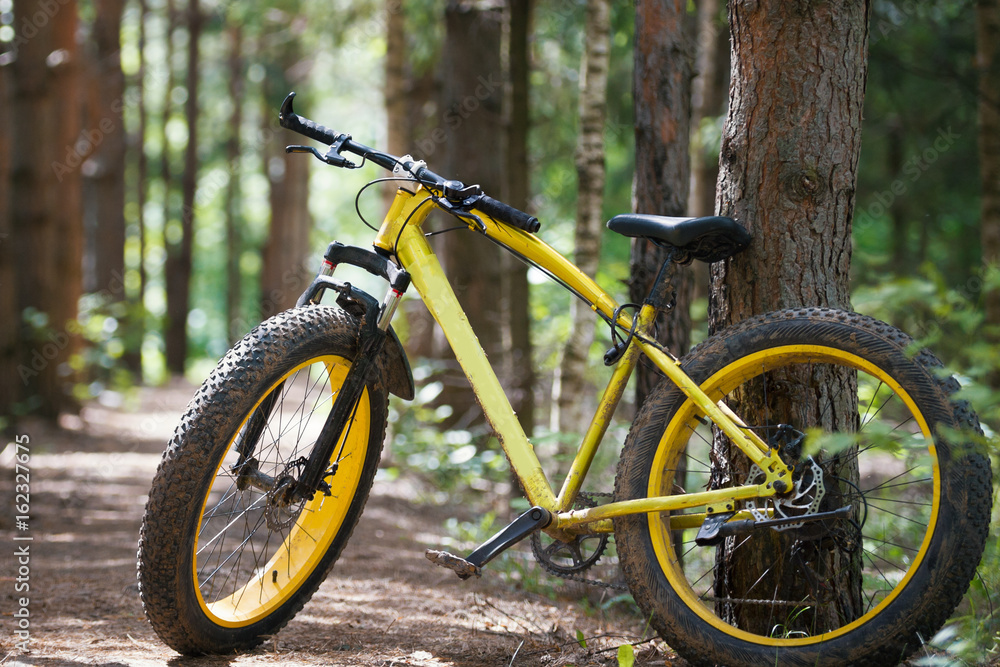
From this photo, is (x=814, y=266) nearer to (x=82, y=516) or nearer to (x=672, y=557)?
(x=672, y=557)

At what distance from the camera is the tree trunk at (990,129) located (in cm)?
671

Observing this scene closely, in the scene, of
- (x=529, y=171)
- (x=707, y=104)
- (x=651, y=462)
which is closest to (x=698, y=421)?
(x=651, y=462)

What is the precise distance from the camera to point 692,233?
2496 millimetres

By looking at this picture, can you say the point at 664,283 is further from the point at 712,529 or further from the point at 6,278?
the point at 6,278

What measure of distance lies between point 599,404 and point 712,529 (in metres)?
0.52

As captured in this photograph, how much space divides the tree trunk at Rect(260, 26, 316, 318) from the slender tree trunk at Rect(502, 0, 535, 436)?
13067 mm

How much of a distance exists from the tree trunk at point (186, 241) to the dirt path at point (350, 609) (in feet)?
39.6

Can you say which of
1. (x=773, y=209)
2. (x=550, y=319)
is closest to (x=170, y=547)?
(x=773, y=209)

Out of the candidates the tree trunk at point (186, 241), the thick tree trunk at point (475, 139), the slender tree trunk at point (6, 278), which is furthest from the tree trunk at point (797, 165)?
the tree trunk at point (186, 241)

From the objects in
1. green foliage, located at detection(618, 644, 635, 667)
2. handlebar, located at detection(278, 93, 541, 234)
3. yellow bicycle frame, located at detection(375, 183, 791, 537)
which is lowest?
green foliage, located at detection(618, 644, 635, 667)

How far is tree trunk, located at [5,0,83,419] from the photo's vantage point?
28.9 ft

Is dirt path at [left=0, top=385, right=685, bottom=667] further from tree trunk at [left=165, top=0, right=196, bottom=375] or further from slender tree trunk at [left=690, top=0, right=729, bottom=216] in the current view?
tree trunk at [left=165, top=0, right=196, bottom=375]

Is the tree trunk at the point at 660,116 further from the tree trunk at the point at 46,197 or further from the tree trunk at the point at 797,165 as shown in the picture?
the tree trunk at the point at 46,197

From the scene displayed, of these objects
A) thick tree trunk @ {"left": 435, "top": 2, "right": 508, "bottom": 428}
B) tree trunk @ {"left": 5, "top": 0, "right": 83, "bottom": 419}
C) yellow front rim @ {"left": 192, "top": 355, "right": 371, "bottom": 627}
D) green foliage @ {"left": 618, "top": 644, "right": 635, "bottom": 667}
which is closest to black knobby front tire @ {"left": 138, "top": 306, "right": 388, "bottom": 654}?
yellow front rim @ {"left": 192, "top": 355, "right": 371, "bottom": 627}
